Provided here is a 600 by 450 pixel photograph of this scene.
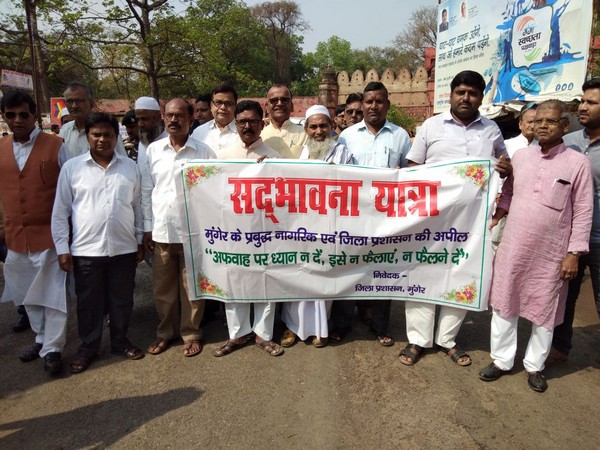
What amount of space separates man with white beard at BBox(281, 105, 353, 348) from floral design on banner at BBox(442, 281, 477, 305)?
37.7 inches

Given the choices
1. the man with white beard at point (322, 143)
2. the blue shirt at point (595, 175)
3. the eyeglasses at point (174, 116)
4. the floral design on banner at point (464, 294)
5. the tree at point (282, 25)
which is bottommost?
the floral design on banner at point (464, 294)

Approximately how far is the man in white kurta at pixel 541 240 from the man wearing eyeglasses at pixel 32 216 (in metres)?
3.23

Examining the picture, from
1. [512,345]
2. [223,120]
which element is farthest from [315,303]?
[223,120]

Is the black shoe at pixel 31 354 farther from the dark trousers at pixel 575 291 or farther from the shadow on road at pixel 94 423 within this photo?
the dark trousers at pixel 575 291

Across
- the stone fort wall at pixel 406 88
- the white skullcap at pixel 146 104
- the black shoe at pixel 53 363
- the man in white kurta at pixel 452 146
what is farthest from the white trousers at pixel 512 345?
the stone fort wall at pixel 406 88

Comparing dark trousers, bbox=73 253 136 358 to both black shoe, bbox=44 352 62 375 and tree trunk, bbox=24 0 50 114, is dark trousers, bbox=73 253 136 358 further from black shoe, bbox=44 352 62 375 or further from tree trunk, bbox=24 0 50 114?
tree trunk, bbox=24 0 50 114

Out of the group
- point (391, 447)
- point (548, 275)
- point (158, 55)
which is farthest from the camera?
point (158, 55)

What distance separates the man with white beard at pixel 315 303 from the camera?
340 centimetres

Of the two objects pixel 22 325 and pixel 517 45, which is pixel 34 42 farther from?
pixel 517 45

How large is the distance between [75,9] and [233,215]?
39.8 ft

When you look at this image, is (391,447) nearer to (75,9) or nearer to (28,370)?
(28,370)

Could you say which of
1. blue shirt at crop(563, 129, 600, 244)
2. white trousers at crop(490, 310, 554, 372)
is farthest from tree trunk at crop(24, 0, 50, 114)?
blue shirt at crop(563, 129, 600, 244)

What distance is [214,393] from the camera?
2902mm

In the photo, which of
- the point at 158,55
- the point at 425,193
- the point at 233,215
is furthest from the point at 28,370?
the point at 158,55
